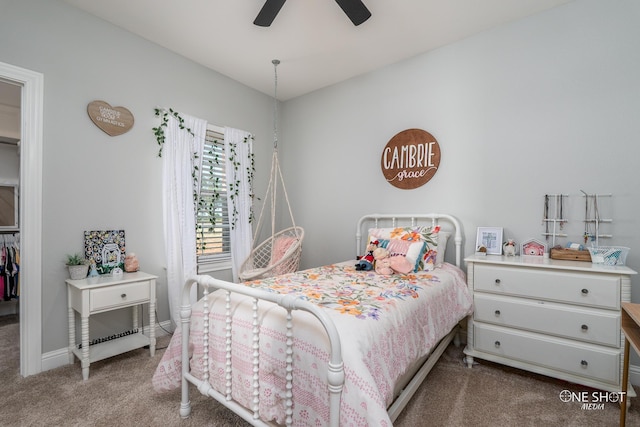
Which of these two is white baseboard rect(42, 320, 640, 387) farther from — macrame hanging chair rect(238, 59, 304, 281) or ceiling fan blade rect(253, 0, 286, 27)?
ceiling fan blade rect(253, 0, 286, 27)

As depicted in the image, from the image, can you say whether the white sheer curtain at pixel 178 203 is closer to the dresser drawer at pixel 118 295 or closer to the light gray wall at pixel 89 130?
the light gray wall at pixel 89 130

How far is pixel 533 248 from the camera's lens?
8.21 ft

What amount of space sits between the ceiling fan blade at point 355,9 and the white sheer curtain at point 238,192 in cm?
199

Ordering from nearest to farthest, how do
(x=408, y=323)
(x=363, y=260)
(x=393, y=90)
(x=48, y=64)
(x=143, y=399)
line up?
(x=408, y=323) → (x=143, y=399) → (x=48, y=64) → (x=363, y=260) → (x=393, y=90)

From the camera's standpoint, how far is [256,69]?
3.47 meters

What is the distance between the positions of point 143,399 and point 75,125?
2.10 m

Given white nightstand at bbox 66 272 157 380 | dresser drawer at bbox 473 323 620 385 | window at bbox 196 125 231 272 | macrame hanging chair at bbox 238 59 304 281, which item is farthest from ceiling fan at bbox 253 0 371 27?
dresser drawer at bbox 473 323 620 385

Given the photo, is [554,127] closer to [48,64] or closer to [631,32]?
[631,32]

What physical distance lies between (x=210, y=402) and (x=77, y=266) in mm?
1488

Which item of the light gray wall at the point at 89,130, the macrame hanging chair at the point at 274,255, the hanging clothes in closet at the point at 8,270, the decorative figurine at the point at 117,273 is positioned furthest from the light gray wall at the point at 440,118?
the hanging clothes in closet at the point at 8,270

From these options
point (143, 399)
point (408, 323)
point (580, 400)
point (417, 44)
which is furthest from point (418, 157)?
point (143, 399)

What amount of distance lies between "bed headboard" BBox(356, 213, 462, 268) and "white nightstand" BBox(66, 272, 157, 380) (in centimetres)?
209

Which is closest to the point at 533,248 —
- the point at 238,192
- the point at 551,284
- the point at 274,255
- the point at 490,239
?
the point at 490,239

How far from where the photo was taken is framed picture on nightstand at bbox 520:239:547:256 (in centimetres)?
247
